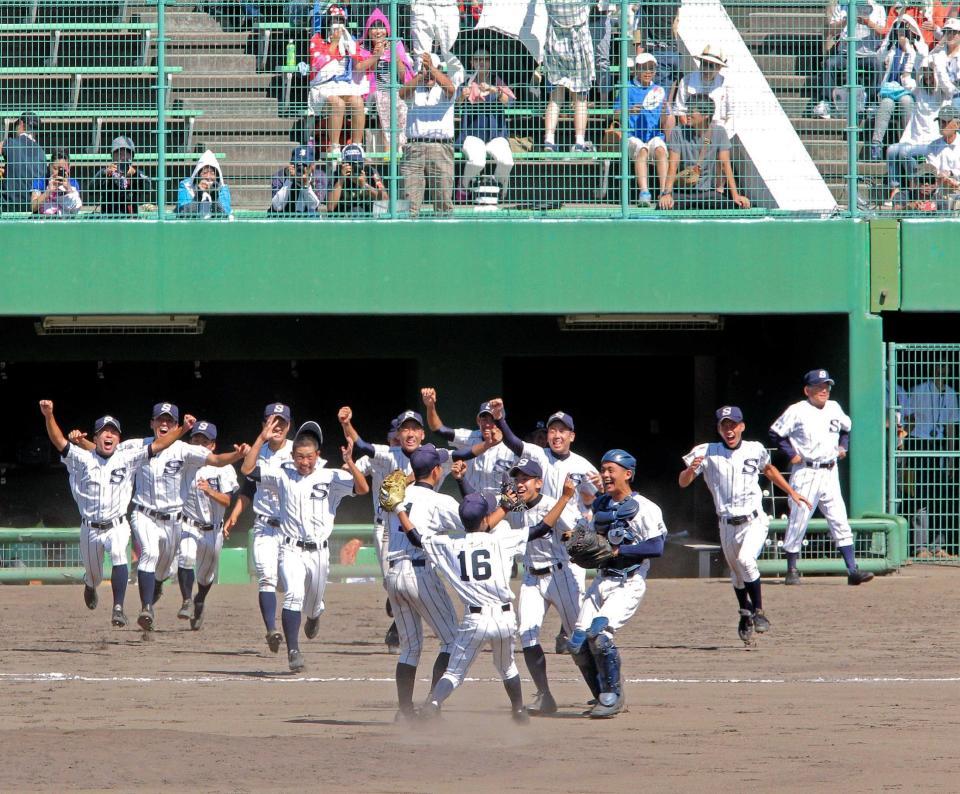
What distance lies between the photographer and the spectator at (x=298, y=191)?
16.3 metres

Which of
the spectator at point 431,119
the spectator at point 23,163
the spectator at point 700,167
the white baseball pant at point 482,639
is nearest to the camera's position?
the white baseball pant at point 482,639

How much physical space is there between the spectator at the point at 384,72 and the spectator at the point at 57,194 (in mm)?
3148

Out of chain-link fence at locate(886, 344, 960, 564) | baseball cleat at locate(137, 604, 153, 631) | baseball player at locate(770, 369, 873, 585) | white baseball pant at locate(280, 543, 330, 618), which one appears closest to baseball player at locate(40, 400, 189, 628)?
baseball cleat at locate(137, 604, 153, 631)

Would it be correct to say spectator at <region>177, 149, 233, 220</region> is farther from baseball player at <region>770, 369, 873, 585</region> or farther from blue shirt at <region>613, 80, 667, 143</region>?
baseball player at <region>770, 369, 873, 585</region>

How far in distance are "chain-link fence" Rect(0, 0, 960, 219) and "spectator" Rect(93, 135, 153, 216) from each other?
2 centimetres

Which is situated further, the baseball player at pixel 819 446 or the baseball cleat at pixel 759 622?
the baseball player at pixel 819 446

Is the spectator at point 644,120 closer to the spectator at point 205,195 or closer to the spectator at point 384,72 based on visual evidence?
the spectator at point 384,72

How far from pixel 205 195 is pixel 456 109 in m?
2.71

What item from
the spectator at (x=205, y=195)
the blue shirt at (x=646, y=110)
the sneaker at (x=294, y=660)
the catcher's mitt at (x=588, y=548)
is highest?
the blue shirt at (x=646, y=110)

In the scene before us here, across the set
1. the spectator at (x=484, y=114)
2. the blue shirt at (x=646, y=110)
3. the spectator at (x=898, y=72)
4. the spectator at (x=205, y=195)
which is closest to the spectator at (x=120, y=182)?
the spectator at (x=205, y=195)

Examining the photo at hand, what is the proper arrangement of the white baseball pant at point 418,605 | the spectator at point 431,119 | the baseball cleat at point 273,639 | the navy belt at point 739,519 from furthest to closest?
the spectator at point 431,119 < the navy belt at point 739,519 < the baseball cleat at point 273,639 < the white baseball pant at point 418,605

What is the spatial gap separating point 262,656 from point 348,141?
6.46 metres

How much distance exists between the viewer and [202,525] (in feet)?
42.7

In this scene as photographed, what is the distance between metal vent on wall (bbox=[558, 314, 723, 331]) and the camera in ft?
56.7
